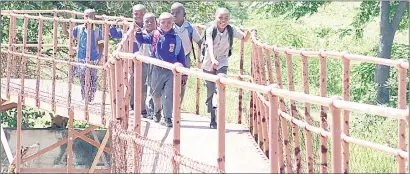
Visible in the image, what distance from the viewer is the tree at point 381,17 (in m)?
20.5

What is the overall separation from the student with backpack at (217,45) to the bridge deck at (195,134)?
15.7 inches

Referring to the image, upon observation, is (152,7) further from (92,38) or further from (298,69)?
(92,38)

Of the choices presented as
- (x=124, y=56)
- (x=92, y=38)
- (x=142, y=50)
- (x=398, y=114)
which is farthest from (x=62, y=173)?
(x=398, y=114)

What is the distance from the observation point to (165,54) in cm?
905

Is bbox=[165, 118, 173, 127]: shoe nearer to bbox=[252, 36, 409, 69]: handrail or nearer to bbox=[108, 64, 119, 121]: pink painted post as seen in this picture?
bbox=[108, 64, 119, 121]: pink painted post

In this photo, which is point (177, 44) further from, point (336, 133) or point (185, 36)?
point (336, 133)

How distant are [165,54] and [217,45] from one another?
0.67 metres

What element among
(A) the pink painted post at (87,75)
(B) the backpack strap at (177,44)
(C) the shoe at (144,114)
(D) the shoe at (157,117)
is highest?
(B) the backpack strap at (177,44)

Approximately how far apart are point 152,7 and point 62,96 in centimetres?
950

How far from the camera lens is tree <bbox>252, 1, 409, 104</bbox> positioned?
67.3 ft

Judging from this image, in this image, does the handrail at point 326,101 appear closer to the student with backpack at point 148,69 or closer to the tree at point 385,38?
the student with backpack at point 148,69

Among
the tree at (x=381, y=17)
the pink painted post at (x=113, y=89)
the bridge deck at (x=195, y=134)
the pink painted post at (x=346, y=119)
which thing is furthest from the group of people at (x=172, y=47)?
the tree at (x=381, y=17)

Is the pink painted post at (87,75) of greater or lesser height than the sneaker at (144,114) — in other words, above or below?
above

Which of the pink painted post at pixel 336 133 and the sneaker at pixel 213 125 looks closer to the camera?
the pink painted post at pixel 336 133
